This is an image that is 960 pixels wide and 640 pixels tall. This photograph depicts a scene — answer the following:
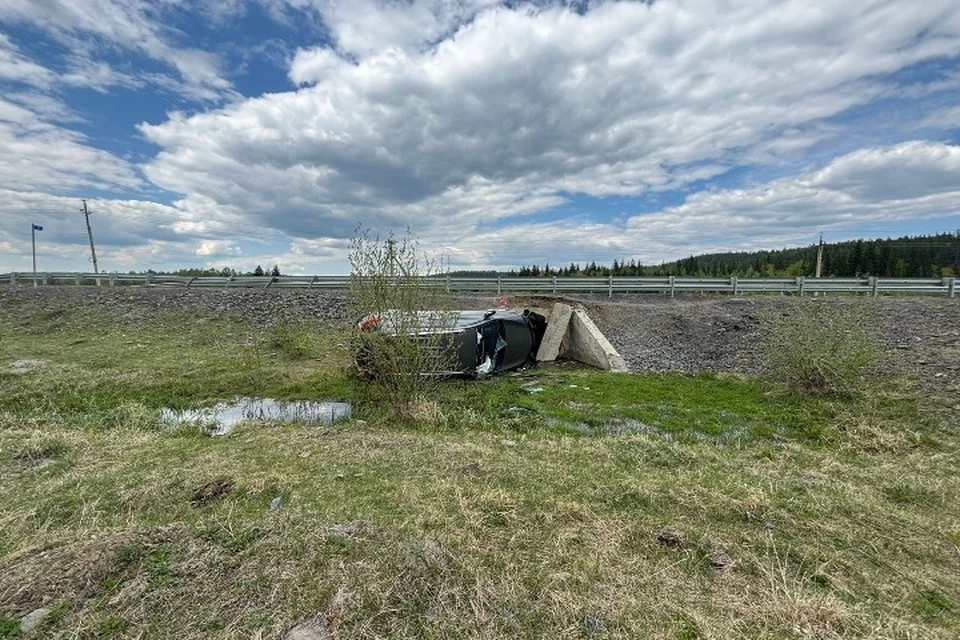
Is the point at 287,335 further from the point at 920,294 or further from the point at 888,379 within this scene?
the point at 920,294

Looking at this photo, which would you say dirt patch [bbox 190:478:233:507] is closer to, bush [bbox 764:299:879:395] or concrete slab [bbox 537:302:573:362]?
bush [bbox 764:299:879:395]

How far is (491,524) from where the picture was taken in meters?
3.83

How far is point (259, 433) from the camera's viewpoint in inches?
266

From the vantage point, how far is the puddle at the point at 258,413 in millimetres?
7797

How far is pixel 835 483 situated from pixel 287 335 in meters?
13.4

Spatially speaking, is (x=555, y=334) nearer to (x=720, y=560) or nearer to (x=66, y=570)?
(x=720, y=560)

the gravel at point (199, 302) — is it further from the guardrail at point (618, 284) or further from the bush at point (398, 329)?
the bush at point (398, 329)

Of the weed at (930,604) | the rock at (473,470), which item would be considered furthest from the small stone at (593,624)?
the rock at (473,470)

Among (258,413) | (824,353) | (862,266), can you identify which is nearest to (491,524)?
(258,413)

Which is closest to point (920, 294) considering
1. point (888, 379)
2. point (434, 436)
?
point (888, 379)

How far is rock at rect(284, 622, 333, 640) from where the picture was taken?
8.23 ft

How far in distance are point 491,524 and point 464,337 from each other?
258 inches

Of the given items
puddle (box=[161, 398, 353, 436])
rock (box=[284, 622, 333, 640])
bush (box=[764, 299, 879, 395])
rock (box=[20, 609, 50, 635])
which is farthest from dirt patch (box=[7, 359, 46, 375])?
bush (box=[764, 299, 879, 395])

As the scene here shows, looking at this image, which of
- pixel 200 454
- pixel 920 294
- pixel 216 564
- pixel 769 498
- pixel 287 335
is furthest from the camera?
pixel 920 294
